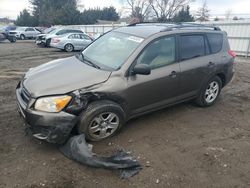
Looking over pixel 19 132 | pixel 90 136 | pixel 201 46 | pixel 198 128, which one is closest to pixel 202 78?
pixel 201 46

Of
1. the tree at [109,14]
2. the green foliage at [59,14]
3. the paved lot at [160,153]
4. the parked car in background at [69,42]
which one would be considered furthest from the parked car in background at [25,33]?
the tree at [109,14]

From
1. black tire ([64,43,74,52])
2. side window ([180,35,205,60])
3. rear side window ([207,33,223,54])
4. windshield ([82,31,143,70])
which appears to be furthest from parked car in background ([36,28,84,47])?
side window ([180,35,205,60])

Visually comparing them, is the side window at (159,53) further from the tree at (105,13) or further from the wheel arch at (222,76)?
the tree at (105,13)

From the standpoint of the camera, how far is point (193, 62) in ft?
15.4

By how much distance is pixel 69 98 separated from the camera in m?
3.35

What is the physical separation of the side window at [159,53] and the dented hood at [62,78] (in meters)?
0.75

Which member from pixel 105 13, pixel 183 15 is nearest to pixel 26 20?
pixel 105 13

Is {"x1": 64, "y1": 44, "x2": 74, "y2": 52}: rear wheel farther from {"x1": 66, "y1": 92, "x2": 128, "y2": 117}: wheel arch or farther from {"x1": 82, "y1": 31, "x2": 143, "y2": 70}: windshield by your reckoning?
{"x1": 66, "y1": 92, "x2": 128, "y2": 117}: wheel arch

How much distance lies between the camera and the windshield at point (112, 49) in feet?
13.1

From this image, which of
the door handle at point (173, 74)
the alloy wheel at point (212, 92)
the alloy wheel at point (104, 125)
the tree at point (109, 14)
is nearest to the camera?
the alloy wheel at point (104, 125)

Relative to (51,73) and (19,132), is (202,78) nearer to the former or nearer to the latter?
(51,73)

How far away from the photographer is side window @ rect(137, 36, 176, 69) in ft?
13.2

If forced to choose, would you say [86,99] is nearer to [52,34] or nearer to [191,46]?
[191,46]

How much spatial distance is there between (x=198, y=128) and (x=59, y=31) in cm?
1531
